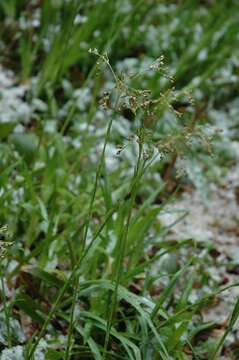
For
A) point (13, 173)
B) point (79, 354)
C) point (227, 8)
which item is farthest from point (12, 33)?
point (79, 354)

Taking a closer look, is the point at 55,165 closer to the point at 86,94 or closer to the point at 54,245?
the point at 54,245

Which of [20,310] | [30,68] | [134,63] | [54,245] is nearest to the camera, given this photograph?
[20,310]

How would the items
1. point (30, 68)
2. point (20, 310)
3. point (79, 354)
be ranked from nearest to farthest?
point (79, 354) → point (20, 310) → point (30, 68)

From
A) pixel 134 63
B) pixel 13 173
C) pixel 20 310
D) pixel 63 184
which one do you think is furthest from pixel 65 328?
pixel 134 63

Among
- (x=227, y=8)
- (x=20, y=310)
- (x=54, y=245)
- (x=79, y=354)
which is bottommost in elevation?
(x=79, y=354)

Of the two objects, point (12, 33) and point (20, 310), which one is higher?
point (12, 33)

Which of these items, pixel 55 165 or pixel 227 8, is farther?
pixel 227 8
